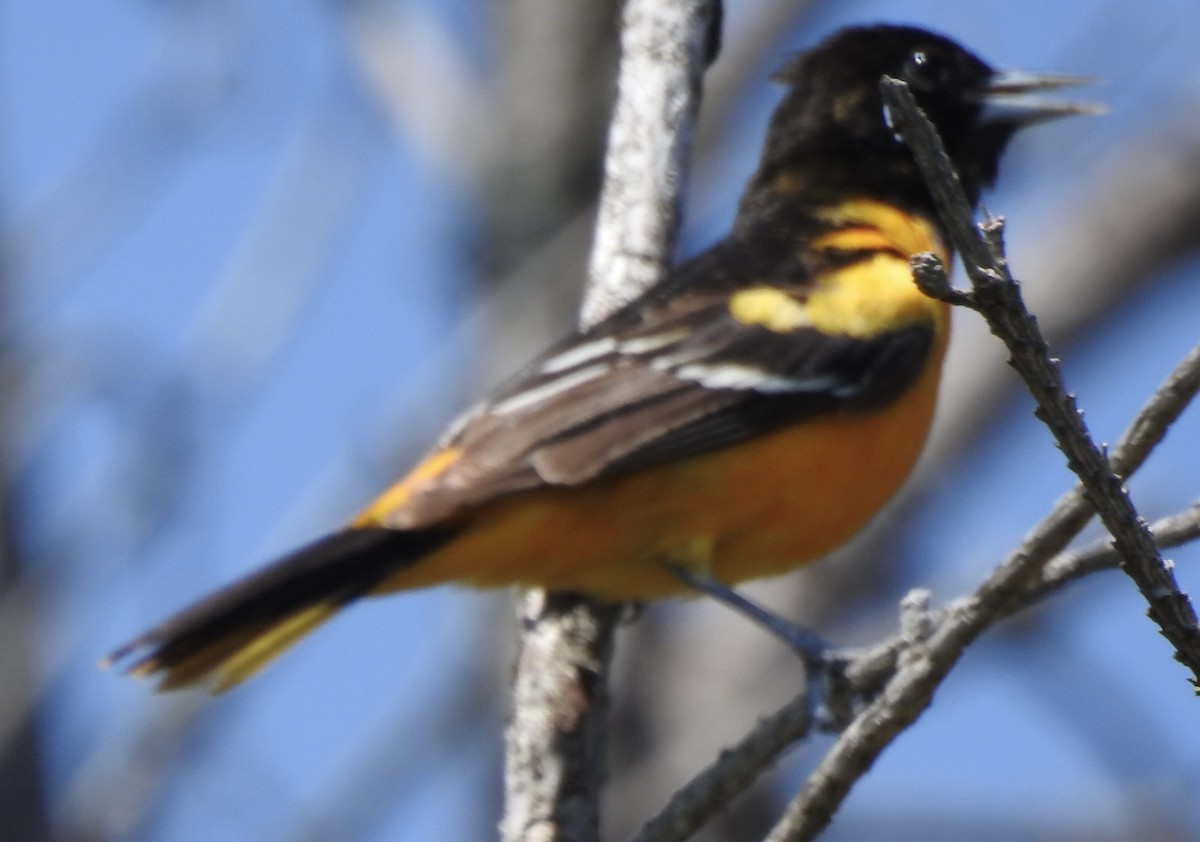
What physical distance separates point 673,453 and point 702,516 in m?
0.19

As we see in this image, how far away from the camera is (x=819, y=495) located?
4.16 m

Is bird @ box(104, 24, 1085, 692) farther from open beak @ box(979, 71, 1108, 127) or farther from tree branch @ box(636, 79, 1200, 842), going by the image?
tree branch @ box(636, 79, 1200, 842)

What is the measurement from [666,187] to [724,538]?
0.99 m

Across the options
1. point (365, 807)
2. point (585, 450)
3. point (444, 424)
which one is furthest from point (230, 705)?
point (585, 450)

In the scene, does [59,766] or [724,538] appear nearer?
[724,538]

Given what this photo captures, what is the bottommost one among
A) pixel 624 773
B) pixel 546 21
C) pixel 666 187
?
pixel 624 773

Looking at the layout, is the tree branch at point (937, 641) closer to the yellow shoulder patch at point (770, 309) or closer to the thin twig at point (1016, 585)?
the thin twig at point (1016, 585)

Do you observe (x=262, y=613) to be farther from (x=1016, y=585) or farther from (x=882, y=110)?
(x=882, y=110)

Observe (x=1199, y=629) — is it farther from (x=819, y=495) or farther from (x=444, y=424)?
(x=444, y=424)

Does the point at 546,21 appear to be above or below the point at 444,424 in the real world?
above

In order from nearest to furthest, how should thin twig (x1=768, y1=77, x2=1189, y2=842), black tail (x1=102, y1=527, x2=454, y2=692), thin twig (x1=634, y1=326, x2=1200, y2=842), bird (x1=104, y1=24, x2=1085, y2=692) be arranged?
thin twig (x1=634, y1=326, x2=1200, y2=842), thin twig (x1=768, y1=77, x2=1189, y2=842), black tail (x1=102, y1=527, x2=454, y2=692), bird (x1=104, y1=24, x2=1085, y2=692)

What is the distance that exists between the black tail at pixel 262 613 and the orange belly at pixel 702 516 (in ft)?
0.46

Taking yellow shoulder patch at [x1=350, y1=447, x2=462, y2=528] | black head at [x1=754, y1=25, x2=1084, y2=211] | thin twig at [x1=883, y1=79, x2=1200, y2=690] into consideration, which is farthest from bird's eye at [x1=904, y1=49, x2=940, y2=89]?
thin twig at [x1=883, y1=79, x2=1200, y2=690]

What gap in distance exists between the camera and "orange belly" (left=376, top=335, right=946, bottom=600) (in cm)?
389
